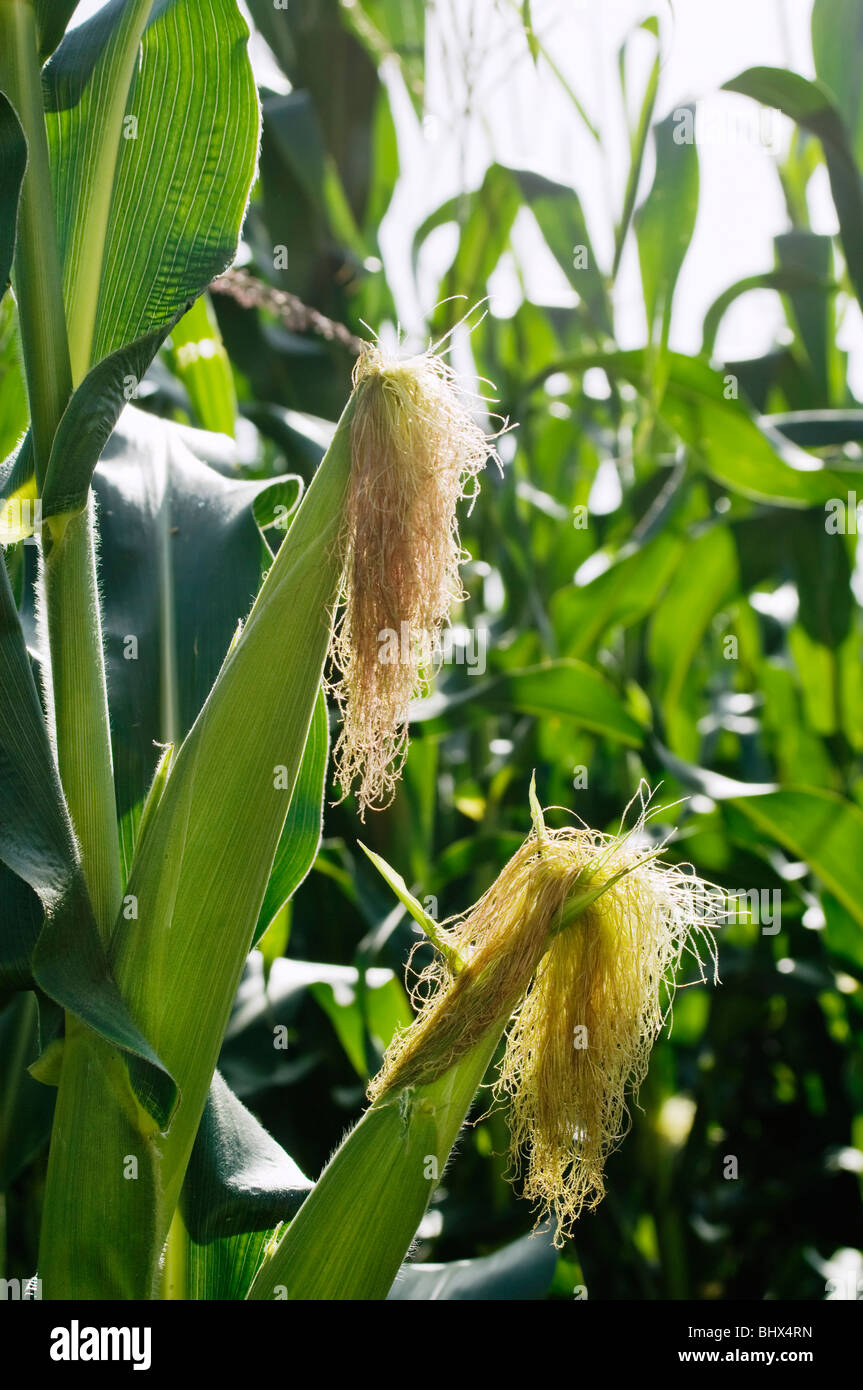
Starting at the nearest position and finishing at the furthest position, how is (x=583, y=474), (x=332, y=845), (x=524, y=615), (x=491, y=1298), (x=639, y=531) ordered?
(x=491, y=1298)
(x=332, y=845)
(x=639, y=531)
(x=524, y=615)
(x=583, y=474)

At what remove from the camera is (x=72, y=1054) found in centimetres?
55

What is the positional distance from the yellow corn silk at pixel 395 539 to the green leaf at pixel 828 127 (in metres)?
0.74

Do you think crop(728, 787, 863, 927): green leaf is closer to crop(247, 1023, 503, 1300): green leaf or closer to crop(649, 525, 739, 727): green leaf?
crop(649, 525, 739, 727): green leaf

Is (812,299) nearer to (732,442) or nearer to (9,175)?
(732,442)

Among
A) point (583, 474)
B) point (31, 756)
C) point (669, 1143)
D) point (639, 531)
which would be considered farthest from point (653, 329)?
point (583, 474)

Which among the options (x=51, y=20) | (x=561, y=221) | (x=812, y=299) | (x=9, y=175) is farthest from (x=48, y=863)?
(x=812, y=299)

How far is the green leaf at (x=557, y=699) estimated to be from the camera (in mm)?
1214

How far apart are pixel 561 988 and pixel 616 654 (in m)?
1.47

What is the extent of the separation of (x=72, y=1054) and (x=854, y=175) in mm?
1116

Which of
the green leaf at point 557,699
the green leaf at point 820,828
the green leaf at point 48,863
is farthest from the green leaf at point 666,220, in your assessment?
the green leaf at point 48,863

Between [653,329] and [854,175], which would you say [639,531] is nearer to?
[653,329]

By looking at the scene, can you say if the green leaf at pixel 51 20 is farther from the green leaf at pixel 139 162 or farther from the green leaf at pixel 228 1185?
the green leaf at pixel 228 1185

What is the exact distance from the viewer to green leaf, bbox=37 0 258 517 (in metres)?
0.61

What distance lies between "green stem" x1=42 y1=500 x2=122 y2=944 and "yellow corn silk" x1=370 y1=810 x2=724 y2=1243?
7.3 inches
